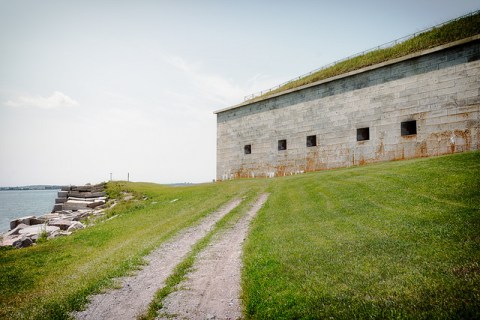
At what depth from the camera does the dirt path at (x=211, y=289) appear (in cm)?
498

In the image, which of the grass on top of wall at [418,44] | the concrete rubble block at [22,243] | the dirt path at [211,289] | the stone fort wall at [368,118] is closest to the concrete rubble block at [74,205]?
the concrete rubble block at [22,243]

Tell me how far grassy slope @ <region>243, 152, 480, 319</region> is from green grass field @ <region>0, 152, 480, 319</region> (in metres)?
0.02

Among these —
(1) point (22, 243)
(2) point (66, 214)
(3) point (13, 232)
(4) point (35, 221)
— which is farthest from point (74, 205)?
(1) point (22, 243)

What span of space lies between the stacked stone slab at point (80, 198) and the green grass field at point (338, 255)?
1391 centimetres

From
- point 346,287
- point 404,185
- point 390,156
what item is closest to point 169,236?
point 346,287

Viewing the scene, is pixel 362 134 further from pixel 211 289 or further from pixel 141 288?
pixel 141 288

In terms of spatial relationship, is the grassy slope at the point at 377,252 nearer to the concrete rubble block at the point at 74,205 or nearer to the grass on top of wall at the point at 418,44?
the grass on top of wall at the point at 418,44

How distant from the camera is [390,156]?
19.4 metres

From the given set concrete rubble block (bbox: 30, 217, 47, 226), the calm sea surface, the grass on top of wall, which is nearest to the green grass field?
the grass on top of wall

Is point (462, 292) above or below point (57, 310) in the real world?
above

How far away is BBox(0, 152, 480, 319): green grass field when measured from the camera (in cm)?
450

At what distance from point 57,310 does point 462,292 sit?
6.73 metres

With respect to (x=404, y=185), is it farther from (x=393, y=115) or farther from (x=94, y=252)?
(x=94, y=252)

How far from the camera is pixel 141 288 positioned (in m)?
6.22
